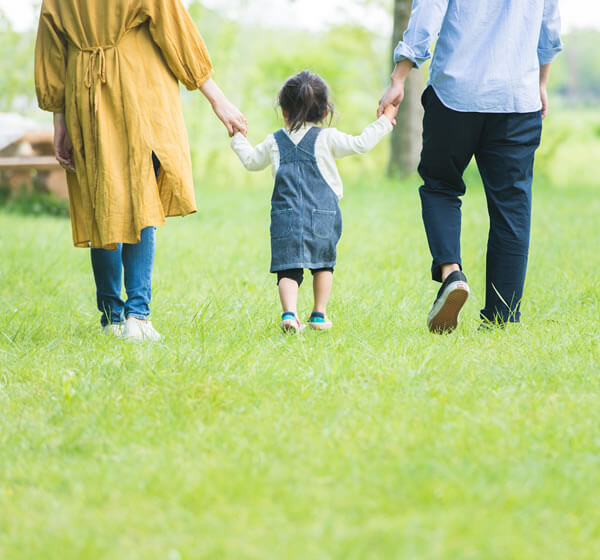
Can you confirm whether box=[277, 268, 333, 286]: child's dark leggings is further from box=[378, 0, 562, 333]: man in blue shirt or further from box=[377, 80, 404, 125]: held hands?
box=[377, 80, 404, 125]: held hands

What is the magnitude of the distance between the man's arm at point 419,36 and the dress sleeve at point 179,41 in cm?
82

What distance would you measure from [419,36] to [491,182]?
726 millimetres

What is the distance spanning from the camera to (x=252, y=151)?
373 cm

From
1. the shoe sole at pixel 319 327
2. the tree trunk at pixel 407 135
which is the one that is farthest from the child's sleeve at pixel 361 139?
the tree trunk at pixel 407 135

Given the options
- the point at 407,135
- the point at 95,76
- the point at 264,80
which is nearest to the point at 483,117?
the point at 95,76

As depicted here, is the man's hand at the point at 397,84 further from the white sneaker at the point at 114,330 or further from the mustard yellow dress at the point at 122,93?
the white sneaker at the point at 114,330

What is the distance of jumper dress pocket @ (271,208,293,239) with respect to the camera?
361 centimetres

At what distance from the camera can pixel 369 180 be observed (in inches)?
468

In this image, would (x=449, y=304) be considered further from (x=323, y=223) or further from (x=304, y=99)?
(x=304, y=99)

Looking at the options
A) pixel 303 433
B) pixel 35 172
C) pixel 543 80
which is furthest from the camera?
pixel 35 172

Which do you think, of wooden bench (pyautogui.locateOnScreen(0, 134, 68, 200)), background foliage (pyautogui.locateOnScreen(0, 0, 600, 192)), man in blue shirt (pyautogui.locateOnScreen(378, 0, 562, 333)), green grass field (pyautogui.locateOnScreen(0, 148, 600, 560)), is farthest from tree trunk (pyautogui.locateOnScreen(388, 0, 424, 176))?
man in blue shirt (pyautogui.locateOnScreen(378, 0, 562, 333))

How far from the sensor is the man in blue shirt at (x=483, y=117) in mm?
3418

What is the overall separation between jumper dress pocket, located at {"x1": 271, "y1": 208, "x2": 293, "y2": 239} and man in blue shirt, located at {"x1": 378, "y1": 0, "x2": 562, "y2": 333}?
2.05 ft

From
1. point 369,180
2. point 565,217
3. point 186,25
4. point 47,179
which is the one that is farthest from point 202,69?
point 369,180
